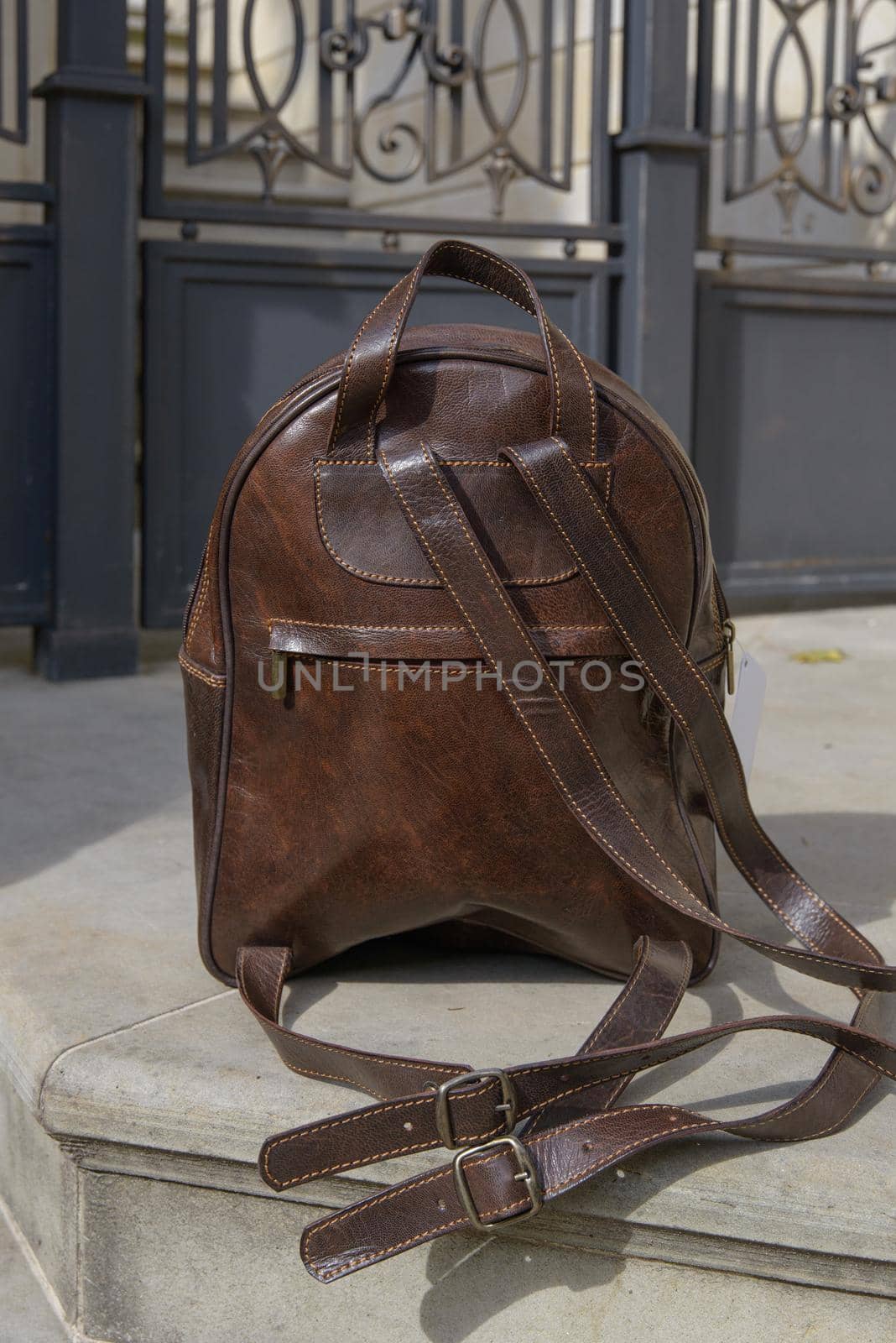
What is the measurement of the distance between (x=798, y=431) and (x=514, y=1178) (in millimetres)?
3144

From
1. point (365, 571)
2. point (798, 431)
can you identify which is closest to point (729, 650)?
point (365, 571)

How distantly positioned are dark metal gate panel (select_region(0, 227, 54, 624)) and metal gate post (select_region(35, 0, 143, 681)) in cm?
5

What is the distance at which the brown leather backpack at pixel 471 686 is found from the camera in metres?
1.29

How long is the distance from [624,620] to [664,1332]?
2.05ft

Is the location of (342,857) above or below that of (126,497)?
below

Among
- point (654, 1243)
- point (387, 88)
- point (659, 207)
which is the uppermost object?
point (387, 88)

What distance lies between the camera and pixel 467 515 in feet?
4.31

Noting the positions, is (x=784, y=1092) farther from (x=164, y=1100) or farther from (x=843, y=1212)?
(x=164, y=1100)

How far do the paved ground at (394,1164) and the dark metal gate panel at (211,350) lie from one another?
1.55 m

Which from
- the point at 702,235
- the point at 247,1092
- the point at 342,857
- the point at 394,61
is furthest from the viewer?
the point at 394,61

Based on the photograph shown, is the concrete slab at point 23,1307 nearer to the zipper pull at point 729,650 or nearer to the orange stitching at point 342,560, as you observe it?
the orange stitching at point 342,560

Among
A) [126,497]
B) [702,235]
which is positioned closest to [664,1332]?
[126,497]

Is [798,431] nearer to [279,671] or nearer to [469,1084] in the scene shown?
[279,671]

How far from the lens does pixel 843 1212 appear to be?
1128mm
